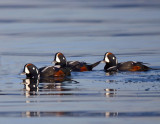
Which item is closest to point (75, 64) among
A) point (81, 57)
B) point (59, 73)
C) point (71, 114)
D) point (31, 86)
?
point (59, 73)

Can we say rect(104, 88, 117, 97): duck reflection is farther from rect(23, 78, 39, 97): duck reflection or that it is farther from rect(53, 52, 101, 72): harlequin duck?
rect(53, 52, 101, 72): harlequin duck

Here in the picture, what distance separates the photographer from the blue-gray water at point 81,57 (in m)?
11.6

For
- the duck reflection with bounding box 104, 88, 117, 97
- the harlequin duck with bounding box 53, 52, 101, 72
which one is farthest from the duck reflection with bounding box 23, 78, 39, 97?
the harlequin duck with bounding box 53, 52, 101, 72

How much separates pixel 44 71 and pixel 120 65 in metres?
2.34

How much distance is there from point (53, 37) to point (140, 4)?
19.1 metres

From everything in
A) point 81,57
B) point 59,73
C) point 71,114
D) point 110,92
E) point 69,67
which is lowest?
point 71,114

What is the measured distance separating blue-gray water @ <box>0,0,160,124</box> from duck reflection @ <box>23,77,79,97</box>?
0.07 ft

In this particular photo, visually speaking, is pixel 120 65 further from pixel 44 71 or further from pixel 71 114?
pixel 71 114

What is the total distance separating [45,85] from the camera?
1569 centimetres

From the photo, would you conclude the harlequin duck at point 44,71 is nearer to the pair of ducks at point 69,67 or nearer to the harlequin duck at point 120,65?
the pair of ducks at point 69,67

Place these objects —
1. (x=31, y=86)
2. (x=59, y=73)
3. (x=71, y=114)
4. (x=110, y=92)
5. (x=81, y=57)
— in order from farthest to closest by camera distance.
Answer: (x=81, y=57) < (x=59, y=73) < (x=31, y=86) < (x=110, y=92) < (x=71, y=114)

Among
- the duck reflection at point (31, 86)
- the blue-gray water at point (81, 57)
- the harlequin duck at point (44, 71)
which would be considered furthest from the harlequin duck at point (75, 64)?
the duck reflection at point (31, 86)

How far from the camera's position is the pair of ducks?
17562 mm

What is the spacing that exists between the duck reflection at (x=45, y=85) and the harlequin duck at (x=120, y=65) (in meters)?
2.04
